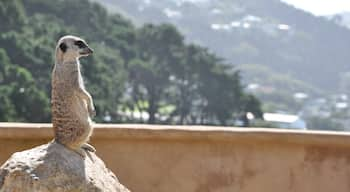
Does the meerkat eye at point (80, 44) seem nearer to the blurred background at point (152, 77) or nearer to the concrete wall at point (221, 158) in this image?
the concrete wall at point (221, 158)

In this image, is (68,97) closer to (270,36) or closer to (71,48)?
(71,48)

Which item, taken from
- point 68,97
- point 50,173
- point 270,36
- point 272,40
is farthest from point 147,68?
point 270,36

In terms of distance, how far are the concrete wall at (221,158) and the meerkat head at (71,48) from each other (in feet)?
3.39

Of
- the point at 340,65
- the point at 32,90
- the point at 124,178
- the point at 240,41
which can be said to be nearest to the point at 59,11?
the point at 32,90

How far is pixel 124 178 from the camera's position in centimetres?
587

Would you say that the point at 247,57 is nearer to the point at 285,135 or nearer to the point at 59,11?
the point at 59,11

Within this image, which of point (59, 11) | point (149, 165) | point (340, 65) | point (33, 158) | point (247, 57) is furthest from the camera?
point (247, 57)

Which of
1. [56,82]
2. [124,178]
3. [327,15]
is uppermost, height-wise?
[327,15]

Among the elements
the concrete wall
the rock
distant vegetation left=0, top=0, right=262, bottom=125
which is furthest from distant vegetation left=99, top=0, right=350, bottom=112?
the rock

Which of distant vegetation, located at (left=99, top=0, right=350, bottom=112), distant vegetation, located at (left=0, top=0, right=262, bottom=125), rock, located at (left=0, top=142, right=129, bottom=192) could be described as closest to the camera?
rock, located at (left=0, top=142, right=129, bottom=192)

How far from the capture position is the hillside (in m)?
90.2

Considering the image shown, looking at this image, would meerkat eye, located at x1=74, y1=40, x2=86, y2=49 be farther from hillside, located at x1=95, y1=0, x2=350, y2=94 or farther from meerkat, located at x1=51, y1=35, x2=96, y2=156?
hillside, located at x1=95, y1=0, x2=350, y2=94

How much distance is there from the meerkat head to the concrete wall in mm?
1033

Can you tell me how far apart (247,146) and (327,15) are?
9724 cm
